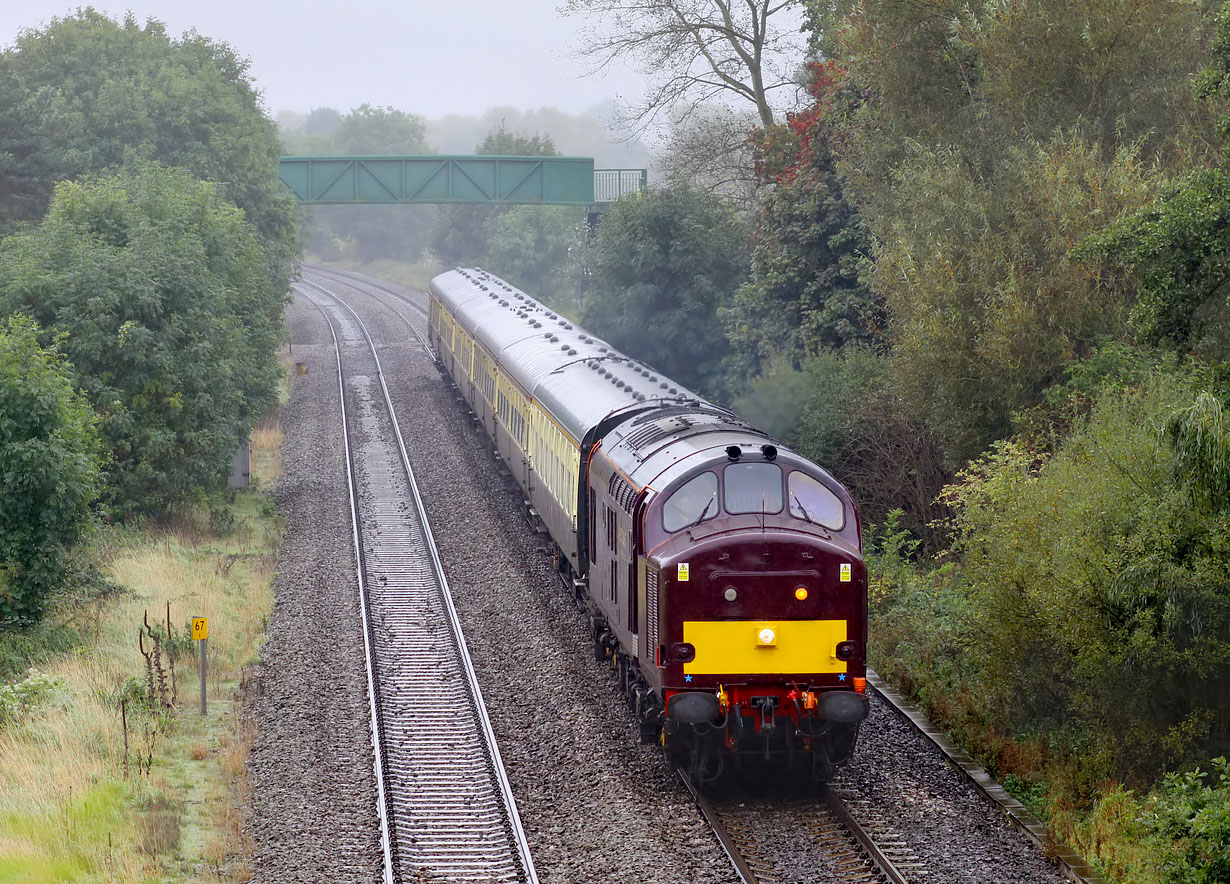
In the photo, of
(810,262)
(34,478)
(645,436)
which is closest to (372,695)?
(645,436)

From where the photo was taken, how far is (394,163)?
55812 millimetres

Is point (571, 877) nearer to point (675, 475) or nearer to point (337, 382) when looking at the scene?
point (675, 475)

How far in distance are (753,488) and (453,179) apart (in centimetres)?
4445

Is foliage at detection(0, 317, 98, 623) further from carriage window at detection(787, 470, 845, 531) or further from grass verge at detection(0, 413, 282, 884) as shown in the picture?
carriage window at detection(787, 470, 845, 531)

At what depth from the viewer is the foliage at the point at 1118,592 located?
12195 millimetres

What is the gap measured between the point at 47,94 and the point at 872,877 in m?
40.8

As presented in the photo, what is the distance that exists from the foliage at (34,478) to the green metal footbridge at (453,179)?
116 feet

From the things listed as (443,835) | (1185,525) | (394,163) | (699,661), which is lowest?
(443,835)

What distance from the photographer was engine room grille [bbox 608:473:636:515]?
48.7 feet

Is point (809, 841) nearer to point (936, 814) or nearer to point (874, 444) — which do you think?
point (936, 814)

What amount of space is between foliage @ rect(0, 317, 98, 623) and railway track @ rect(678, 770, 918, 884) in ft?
39.2

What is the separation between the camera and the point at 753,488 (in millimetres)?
13867

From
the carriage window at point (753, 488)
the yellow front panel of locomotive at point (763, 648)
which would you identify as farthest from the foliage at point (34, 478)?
the yellow front panel of locomotive at point (763, 648)

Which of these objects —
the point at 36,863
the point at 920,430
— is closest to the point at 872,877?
the point at 36,863
